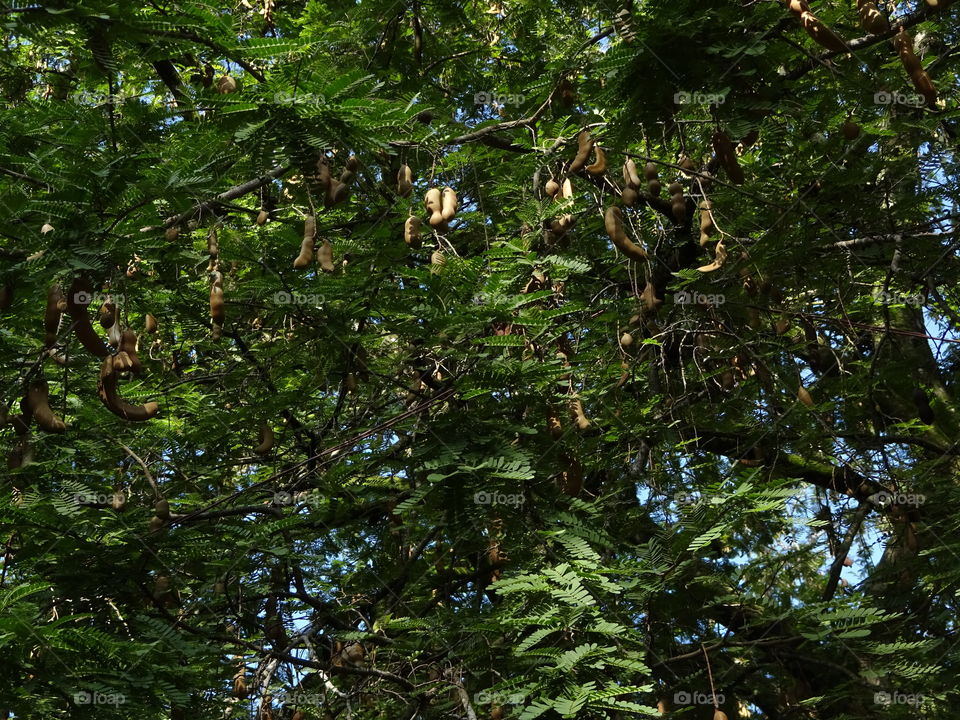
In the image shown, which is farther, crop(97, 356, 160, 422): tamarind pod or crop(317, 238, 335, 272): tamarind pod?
crop(317, 238, 335, 272): tamarind pod

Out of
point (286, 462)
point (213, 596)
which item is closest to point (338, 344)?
point (286, 462)

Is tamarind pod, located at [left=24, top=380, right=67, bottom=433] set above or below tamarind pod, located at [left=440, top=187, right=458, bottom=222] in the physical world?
below

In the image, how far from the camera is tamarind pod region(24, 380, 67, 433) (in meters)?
4.53

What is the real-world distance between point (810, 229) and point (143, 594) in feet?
14.2

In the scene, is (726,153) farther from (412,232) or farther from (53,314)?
(53,314)

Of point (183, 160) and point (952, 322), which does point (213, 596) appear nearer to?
point (183, 160)

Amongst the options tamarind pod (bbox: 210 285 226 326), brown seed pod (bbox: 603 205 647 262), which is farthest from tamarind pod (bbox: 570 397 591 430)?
tamarind pod (bbox: 210 285 226 326)

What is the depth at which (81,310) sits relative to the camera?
440 cm

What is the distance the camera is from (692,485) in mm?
6570

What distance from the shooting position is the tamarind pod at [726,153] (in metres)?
5.00

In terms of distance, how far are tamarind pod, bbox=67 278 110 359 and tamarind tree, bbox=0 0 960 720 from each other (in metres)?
0.01

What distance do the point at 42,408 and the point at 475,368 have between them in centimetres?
193

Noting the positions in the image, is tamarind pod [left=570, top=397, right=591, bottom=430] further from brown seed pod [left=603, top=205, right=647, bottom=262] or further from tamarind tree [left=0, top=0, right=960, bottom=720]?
brown seed pod [left=603, top=205, right=647, bottom=262]

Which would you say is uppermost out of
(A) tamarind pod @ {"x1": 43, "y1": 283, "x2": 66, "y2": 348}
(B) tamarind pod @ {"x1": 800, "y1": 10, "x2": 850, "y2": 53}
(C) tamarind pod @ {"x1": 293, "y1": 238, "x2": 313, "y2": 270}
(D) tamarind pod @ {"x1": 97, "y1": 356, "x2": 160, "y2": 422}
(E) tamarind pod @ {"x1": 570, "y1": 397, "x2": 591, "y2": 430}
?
(B) tamarind pod @ {"x1": 800, "y1": 10, "x2": 850, "y2": 53}
